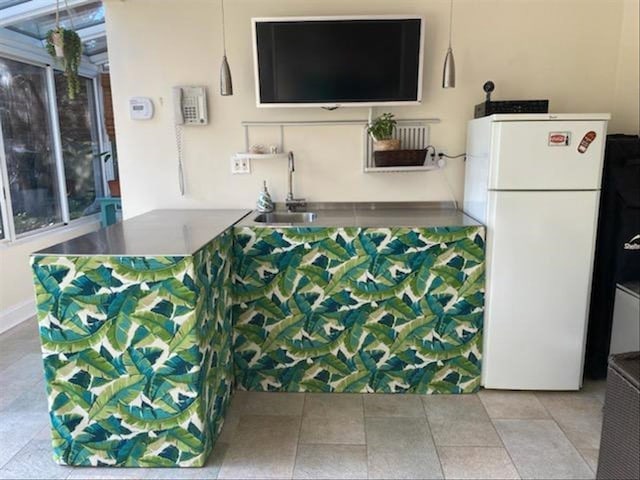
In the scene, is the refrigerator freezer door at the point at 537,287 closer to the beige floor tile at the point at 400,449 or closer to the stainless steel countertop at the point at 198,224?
the stainless steel countertop at the point at 198,224

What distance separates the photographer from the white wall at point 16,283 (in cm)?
312

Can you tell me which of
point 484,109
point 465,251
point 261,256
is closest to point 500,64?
point 484,109

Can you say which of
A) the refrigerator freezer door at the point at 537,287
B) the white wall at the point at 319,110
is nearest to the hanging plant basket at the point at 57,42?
the white wall at the point at 319,110

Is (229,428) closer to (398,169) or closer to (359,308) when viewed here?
(359,308)

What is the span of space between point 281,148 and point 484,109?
3.88 ft

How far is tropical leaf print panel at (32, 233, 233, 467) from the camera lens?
5.30ft

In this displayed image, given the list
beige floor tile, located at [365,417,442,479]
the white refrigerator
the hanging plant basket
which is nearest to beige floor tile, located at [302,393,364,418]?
beige floor tile, located at [365,417,442,479]

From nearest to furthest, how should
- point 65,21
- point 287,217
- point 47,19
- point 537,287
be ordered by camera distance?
point 537,287, point 287,217, point 47,19, point 65,21

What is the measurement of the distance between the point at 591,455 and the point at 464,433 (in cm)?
49

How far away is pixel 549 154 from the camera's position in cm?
204

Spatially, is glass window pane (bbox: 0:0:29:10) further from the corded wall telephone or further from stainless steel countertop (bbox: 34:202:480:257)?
stainless steel countertop (bbox: 34:202:480:257)

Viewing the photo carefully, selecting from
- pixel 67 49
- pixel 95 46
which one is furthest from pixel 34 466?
pixel 95 46

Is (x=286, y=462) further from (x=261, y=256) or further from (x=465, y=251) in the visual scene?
(x=465, y=251)

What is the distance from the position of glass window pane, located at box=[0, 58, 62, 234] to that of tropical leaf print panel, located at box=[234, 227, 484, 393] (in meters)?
2.27
